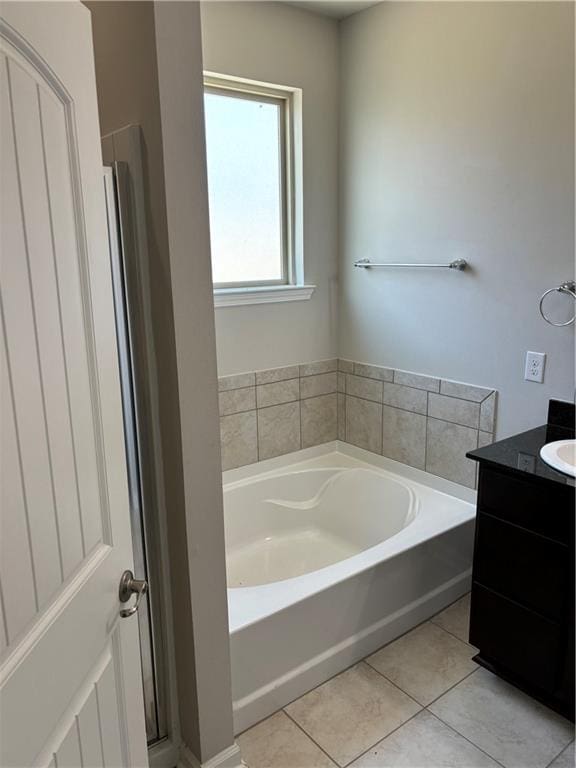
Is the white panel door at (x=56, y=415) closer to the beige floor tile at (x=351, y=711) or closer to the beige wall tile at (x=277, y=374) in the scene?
the beige floor tile at (x=351, y=711)

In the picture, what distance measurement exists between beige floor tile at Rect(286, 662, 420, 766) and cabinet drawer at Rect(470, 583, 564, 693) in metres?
0.34

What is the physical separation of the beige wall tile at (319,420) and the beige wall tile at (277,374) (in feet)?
0.59

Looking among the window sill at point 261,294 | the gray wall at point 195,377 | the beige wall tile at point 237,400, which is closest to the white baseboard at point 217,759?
the gray wall at point 195,377

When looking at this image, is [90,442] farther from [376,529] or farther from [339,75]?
[339,75]

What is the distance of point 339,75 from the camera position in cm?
289

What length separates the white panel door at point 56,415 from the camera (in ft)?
2.44

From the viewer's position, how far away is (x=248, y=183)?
2.78 meters

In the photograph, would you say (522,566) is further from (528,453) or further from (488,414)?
(488,414)

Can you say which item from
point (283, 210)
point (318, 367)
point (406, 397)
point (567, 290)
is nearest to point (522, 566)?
point (567, 290)

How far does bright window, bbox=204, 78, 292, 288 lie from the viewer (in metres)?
2.62

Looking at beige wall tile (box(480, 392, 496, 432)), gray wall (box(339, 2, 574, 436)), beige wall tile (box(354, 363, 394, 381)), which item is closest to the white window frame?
gray wall (box(339, 2, 574, 436))

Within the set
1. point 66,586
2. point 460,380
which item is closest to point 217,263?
point 460,380

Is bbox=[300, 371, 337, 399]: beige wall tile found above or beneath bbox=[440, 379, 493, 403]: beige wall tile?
beneath

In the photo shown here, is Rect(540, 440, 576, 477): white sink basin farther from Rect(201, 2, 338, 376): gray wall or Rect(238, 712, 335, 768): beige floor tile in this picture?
Rect(201, 2, 338, 376): gray wall
